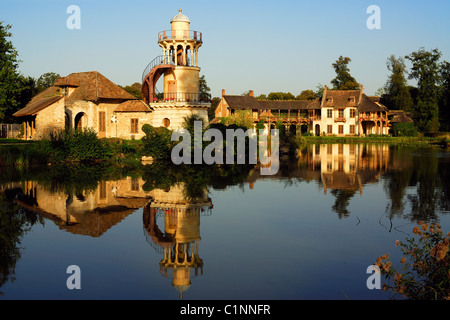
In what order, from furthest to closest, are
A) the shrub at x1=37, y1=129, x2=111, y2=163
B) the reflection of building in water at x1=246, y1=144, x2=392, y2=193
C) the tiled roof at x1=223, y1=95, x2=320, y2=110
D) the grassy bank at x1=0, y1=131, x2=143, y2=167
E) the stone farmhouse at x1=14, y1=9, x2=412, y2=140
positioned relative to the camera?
the tiled roof at x1=223, y1=95, x2=320, y2=110 < the stone farmhouse at x1=14, y1=9, x2=412, y2=140 < the shrub at x1=37, y1=129, x2=111, y2=163 < the grassy bank at x1=0, y1=131, x2=143, y2=167 < the reflection of building in water at x1=246, y1=144, x2=392, y2=193

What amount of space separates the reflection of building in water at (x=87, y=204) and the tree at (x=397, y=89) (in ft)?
216

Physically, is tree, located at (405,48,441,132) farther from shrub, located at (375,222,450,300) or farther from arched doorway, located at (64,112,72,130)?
shrub, located at (375,222,450,300)

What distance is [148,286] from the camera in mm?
9398

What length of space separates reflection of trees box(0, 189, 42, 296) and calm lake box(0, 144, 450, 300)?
0.03 meters

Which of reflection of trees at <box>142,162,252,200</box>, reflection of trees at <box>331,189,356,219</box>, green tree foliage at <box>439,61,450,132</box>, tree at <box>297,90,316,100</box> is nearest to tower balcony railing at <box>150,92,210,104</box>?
reflection of trees at <box>142,162,252,200</box>

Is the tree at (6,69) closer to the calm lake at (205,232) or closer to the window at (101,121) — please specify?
the window at (101,121)

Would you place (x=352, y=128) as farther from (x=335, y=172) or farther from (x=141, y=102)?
(x=335, y=172)

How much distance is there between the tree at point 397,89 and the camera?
261 feet

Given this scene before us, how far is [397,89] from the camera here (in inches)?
3187

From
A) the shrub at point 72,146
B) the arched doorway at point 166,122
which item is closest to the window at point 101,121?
the arched doorway at point 166,122

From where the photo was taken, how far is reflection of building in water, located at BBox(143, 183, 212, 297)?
10414 millimetres

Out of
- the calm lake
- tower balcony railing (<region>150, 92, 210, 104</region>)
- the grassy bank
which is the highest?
tower balcony railing (<region>150, 92, 210, 104</region>)
